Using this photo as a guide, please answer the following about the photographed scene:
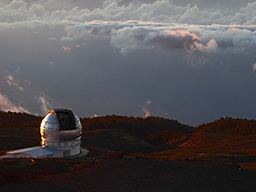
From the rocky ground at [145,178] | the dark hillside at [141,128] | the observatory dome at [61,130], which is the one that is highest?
the observatory dome at [61,130]

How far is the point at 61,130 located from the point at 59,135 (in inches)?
28.7

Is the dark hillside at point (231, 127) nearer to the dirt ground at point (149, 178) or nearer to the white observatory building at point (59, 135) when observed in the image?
the white observatory building at point (59, 135)

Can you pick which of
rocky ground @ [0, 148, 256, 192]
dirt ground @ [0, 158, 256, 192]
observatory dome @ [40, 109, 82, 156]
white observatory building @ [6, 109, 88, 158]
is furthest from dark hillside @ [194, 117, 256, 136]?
dirt ground @ [0, 158, 256, 192]

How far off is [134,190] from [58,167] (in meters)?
10.2

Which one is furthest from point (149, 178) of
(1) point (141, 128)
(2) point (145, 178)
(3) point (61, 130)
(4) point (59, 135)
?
(1) point (141, 128)

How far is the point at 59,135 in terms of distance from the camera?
1544 inches

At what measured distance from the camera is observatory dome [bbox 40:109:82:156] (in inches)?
1545

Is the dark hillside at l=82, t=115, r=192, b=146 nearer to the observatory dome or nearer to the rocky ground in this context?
the observatory dome

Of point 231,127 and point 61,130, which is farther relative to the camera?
point 231,127

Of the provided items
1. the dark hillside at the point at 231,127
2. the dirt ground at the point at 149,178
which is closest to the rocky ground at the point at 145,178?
the dirt ground at the point at 149,178

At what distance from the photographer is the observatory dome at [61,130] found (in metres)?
39.2

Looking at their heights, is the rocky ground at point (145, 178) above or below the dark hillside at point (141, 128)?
above

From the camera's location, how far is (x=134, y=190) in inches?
854

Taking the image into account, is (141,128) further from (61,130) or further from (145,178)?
(145,178)
